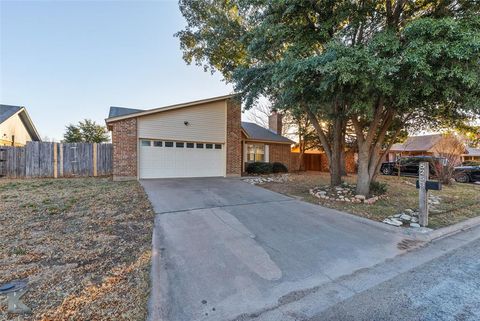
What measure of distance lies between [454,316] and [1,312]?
444 cm

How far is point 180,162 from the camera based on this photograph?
1177 centimetres

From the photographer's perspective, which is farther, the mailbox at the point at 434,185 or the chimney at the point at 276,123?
the chimney at the point at 276,123

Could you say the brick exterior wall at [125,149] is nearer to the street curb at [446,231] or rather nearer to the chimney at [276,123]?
the street curb at [446,231]

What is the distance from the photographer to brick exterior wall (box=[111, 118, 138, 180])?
34.1 feet

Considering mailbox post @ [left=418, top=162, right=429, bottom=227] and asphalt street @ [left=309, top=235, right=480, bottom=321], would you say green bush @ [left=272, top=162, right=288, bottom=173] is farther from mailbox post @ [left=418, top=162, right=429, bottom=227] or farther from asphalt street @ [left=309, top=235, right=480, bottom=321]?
asphalt street @ [left=309, top=235, right=480, bottom=321]

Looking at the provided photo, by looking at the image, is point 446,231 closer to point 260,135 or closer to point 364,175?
point 364,175

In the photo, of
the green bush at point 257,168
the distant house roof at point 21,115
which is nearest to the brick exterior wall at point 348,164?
the green bush at point 257,168

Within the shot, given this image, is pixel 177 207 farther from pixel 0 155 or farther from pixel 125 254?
pixel 0 155

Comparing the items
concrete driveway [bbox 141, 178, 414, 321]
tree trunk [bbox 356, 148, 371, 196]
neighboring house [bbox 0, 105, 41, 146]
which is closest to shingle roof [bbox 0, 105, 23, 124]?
neighboring house [bbox 0, 105, 41, 146]

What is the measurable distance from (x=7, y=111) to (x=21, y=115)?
234 centimetres

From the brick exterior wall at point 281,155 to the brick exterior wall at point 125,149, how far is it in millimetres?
9805

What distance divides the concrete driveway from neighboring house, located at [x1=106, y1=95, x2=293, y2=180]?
5555 millimetres

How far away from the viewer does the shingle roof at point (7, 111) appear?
14480 mm

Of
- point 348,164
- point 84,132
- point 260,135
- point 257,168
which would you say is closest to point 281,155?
point 260,135
